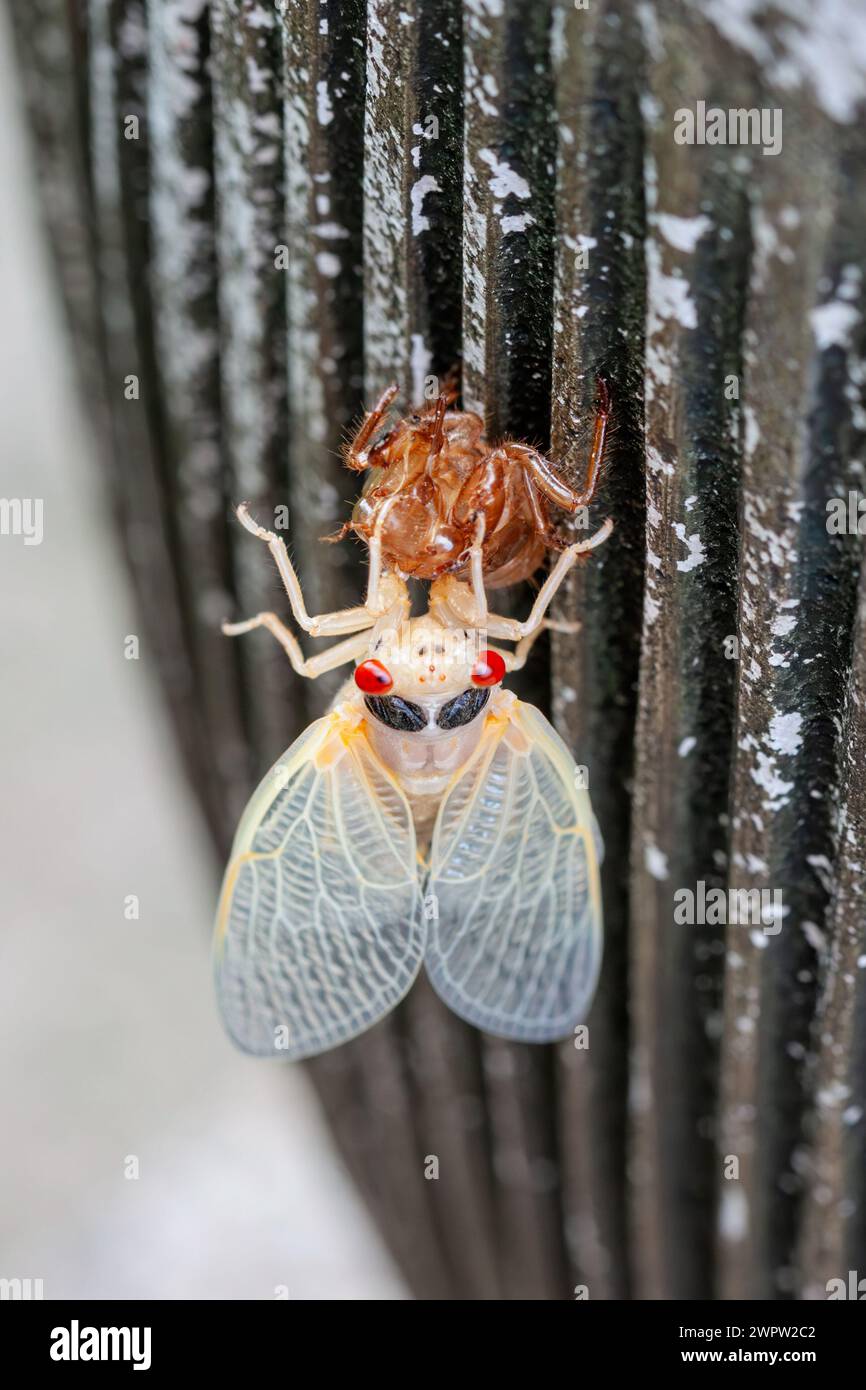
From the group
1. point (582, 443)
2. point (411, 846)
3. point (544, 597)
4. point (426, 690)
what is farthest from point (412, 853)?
point (582, 443)

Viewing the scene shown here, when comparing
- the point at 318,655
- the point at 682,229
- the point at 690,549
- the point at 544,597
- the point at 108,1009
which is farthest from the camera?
the point at 108,1009

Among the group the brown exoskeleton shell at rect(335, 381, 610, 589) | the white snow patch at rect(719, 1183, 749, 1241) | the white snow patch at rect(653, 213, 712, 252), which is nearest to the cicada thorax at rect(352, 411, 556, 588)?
the brown exoskeleton shell at rect(335, 381, 610, 589)

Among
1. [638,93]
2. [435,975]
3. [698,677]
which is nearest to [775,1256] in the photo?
[435,975]

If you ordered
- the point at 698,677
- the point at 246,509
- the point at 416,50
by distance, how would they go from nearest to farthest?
the point at 416,50 < the point at 698,677 < the point at 246,509

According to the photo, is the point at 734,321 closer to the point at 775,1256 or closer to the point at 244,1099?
the point at 775,1256

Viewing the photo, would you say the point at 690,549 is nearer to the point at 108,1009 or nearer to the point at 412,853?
the point at 412,853

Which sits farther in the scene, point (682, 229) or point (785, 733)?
point (785, 733)
